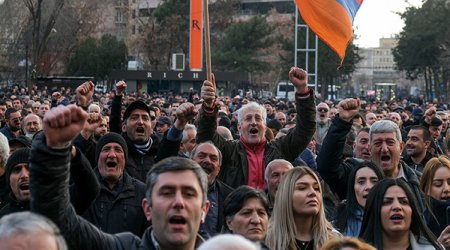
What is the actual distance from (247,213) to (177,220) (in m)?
A: 2.16

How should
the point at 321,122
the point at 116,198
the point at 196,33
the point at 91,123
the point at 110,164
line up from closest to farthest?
the point at 116,198, the point at 110,164, the point at 91,123, the point at 321,122, the point at 196,33

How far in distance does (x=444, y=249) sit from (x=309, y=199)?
89cm

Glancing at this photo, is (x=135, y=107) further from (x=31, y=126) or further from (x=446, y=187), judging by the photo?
(x=31, y=126)

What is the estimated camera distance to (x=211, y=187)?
816 cm

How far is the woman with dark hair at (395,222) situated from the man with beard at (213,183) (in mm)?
1599

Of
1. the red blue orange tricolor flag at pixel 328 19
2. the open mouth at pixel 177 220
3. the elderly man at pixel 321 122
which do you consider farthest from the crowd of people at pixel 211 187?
the elderly man at pixel 321 122

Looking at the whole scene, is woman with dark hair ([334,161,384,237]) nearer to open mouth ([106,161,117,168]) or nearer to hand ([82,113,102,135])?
open mouth ([106,161,117,168])

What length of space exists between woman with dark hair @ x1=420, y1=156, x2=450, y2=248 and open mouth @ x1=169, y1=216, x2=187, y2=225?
147 inches

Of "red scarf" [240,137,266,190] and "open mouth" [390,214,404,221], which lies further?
"red scarf" [240,137,266,190]

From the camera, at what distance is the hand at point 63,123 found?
176 inches

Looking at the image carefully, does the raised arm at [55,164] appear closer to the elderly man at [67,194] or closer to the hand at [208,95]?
the elderly man at [67,194]

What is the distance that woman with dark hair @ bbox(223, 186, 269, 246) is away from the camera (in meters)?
6.71

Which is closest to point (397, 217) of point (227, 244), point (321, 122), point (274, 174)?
point (274, 174)

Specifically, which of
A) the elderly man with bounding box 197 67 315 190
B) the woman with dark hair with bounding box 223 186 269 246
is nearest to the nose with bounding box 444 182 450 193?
the elderly man with bounding box 197 67 315 190
